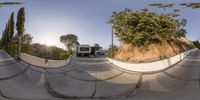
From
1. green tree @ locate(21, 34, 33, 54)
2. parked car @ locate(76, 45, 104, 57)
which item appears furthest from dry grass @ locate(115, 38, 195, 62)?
green tree @ locate(21, 34, 33, 54)

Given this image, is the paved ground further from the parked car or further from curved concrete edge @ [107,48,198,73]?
the parked car

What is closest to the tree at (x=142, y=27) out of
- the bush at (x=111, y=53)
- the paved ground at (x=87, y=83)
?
the bush at (x=111, y=53)

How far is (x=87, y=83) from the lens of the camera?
23.7m

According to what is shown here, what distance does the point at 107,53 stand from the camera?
2548cm

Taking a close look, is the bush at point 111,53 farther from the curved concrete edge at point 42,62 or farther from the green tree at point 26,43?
the green tree at point 26,43

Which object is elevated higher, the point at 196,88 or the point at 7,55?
the point at 7,55

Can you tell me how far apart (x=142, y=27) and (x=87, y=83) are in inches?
365

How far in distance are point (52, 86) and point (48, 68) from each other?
8.30 ft

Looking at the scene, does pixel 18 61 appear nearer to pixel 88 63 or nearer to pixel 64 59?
pixel 64 59

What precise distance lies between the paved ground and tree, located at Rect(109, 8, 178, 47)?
9.54 feet

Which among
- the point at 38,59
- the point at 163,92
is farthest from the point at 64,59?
the point at 163,92

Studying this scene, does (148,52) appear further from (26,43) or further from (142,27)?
(26,43)

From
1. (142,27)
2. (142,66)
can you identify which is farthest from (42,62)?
(142,27)

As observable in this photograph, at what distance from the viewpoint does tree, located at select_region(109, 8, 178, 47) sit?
2783 centimetres
